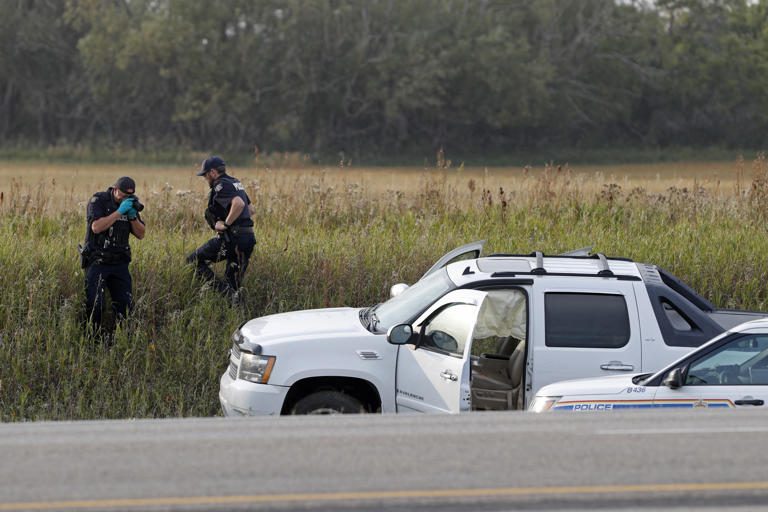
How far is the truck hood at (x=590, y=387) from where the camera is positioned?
26.5 feet

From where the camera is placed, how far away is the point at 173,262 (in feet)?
45.2

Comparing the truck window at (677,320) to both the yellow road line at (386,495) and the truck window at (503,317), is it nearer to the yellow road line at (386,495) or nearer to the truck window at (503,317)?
the truck window at (503,317)

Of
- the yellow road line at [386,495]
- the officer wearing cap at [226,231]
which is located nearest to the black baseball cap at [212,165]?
the officer wearing cap at [226,231]

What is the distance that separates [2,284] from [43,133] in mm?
52468

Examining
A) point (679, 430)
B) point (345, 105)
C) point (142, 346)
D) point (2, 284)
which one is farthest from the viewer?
point (345, 105)

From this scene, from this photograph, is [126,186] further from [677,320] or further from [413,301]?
[677,320]

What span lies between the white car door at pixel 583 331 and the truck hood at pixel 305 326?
1.34m

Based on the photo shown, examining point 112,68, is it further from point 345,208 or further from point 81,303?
point 81,303

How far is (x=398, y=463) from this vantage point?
21.8ft

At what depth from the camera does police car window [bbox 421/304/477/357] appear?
350 inches

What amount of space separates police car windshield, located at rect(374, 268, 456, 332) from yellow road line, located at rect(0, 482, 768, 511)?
312cm

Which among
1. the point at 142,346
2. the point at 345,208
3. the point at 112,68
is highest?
the point at 112,68

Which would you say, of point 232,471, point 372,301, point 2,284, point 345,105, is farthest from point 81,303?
point 345,105

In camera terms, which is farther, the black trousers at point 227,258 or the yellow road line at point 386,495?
the black trousers at point 227,258
